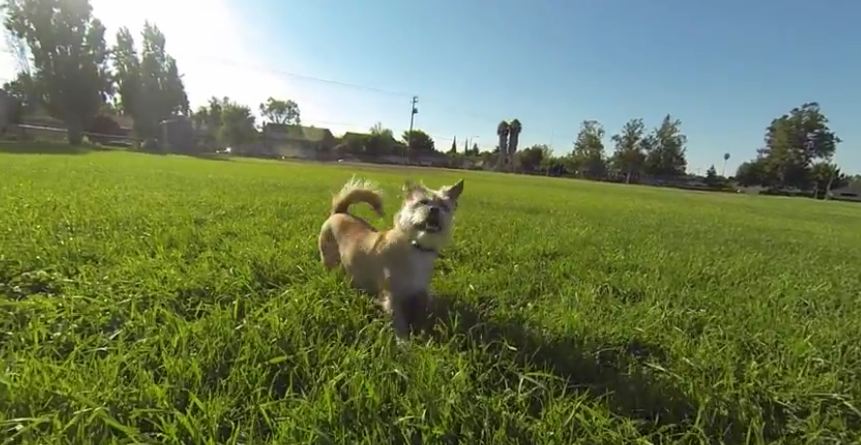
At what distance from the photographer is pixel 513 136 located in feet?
366

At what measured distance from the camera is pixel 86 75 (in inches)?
1781

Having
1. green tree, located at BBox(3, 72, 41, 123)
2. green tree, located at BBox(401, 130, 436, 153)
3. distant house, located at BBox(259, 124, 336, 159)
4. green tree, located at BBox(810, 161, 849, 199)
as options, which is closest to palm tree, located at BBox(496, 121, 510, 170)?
green tree, located at BBox(401, 130, 436, 153)

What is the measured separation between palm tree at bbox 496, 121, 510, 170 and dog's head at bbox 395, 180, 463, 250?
3762 inches

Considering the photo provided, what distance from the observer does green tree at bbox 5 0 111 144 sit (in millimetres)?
43594

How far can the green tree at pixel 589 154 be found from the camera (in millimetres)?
93750

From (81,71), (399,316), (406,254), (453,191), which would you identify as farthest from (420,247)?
(81,71)

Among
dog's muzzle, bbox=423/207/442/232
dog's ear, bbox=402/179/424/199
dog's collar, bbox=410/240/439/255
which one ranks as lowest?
dog's collar, bbox=410/240/439/255

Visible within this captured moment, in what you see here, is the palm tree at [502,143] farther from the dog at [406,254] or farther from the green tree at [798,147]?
the dog at [406,254]

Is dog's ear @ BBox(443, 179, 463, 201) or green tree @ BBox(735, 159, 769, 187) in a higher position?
green tree @ BBox(735, 159, 769, 187)

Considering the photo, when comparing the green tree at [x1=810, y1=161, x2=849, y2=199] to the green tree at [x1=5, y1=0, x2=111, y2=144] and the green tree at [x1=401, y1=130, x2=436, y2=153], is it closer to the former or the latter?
the green tree at [x1=401, y1=130, x2=436, y2=153]

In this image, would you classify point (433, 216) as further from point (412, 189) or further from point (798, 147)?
point (798, 147)

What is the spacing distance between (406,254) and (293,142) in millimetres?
93698

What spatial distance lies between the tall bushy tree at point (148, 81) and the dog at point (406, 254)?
64911mm

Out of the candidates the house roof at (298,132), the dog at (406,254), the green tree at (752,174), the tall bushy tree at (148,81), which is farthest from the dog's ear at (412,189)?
the green tree at (752,174)
